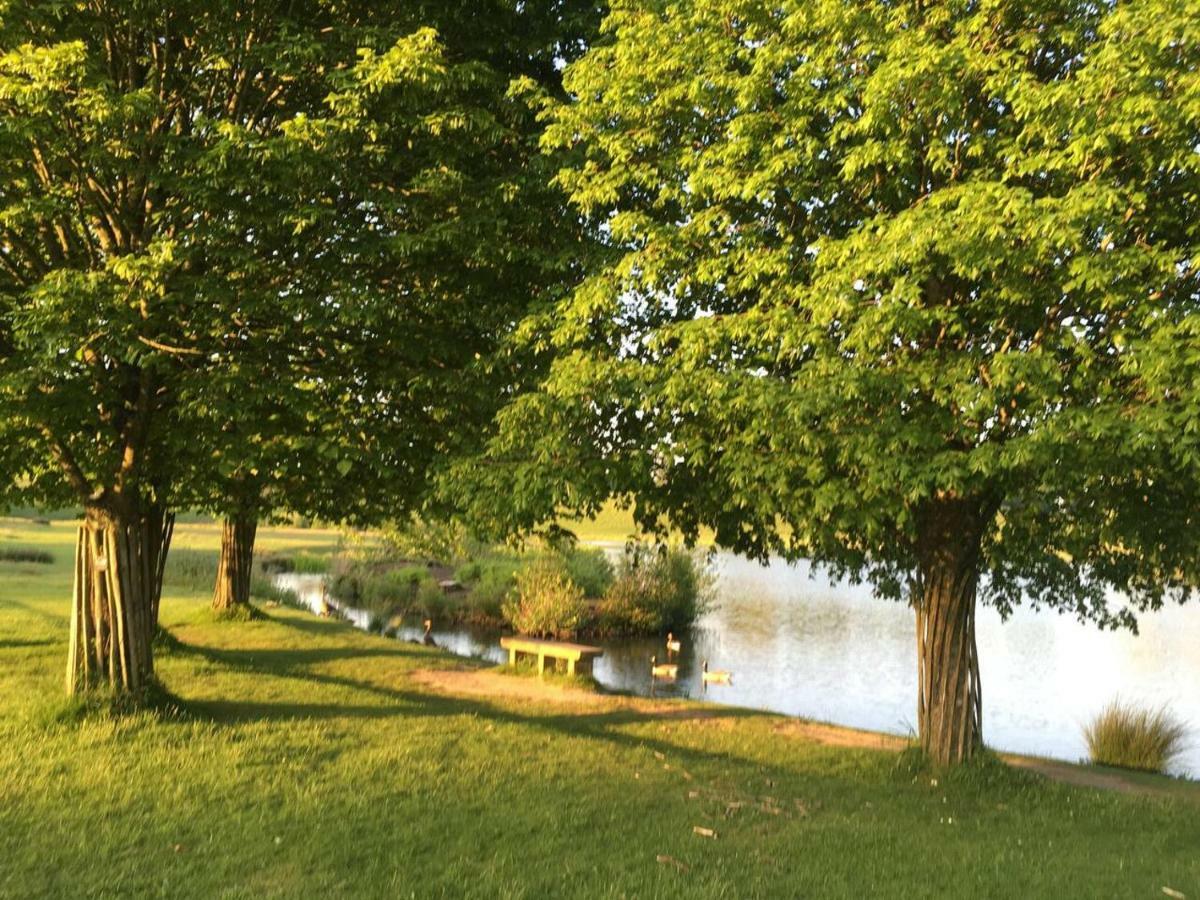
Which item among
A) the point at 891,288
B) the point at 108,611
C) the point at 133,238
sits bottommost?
the point at 108,611

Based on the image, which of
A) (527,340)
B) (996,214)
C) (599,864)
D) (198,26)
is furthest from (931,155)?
(198,26)

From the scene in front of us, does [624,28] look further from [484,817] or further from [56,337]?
[484,817]

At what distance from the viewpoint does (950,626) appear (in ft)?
29.2

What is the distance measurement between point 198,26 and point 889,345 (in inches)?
282

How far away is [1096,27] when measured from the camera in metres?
6.94

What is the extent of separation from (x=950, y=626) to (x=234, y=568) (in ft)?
50.5

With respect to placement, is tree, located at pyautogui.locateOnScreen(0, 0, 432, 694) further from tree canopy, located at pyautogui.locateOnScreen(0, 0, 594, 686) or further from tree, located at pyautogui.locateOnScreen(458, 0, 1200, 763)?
tree, located at pyautogui.locateOnScreen(458, 0, 1200, 763)

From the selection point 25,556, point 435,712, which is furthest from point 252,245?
point 25,556

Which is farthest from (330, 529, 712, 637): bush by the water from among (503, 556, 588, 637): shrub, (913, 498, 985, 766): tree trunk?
(913, 498, 985, 766): tree trunk

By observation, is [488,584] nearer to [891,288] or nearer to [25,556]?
[25,556]

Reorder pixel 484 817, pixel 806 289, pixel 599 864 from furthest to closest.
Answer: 1. pixel 806 289
2. pixel 484 817
3. pixel 599 864

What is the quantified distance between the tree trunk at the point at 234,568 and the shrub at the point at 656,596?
10899 mm

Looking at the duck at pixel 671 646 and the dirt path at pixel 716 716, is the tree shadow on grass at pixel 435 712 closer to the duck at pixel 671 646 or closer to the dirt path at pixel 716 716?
the dirt path at pixel 716 716

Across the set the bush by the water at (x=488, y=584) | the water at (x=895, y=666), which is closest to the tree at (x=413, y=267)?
the water at (x=895, y=666)
